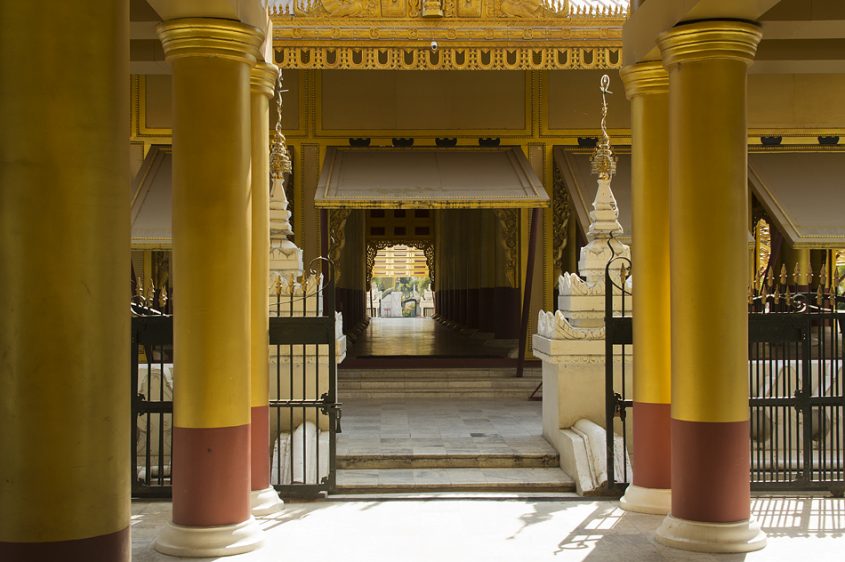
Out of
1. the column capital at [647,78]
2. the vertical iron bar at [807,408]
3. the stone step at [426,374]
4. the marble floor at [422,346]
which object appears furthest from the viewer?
the marble floor at [422,346]

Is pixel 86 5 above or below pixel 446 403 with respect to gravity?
above

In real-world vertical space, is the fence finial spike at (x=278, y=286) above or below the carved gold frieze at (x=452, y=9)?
below

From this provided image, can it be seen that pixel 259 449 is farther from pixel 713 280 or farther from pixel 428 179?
pixel 428 179

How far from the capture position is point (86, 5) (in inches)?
133

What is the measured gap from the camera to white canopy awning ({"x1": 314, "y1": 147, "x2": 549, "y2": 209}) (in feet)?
41.9

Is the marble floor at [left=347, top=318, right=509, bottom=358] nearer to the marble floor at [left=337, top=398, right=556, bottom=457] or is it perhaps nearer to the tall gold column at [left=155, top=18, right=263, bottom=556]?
the marble floor at [left=337, top=398, right=556, bottom=457]

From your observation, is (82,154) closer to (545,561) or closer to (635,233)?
(545,561)

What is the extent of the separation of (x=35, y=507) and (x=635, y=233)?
15.7 feet

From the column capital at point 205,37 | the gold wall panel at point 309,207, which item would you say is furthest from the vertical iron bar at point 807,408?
the gold wall panel at point 309,207

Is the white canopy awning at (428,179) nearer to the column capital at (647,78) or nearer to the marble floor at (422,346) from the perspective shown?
the marble floor at (422,346)

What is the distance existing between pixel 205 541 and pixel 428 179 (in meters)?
8.37

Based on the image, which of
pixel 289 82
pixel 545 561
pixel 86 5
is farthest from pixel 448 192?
pixel 86 5

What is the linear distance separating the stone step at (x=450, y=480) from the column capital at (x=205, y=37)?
3.69m

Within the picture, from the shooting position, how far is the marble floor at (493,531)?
5758mm
